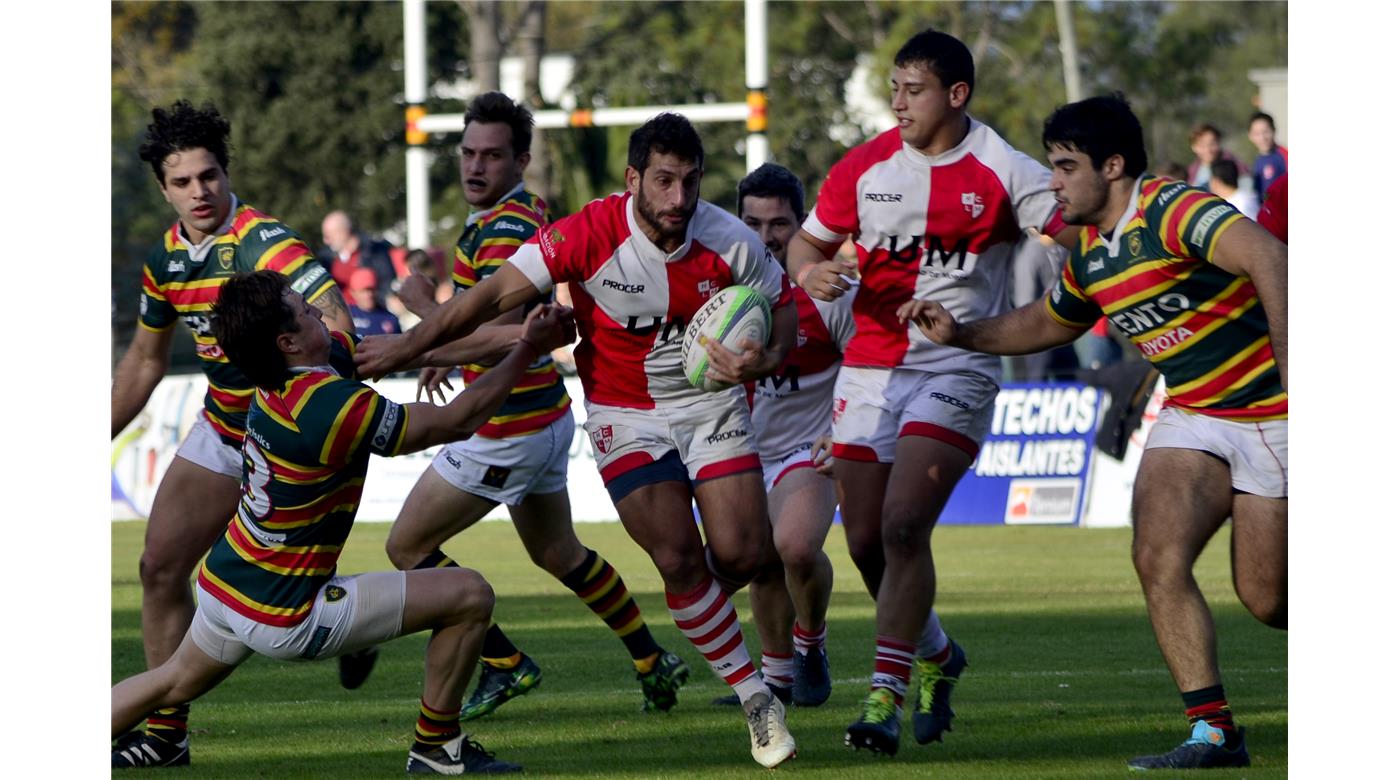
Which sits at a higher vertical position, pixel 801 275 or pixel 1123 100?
pixel 1123 100

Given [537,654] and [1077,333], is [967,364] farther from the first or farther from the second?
[537,654]

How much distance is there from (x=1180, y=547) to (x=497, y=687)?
3.11 metres

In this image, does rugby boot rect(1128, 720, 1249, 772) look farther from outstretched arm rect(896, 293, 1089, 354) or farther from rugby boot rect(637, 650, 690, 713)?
rugby boot rect(637, 650, 690, 713)

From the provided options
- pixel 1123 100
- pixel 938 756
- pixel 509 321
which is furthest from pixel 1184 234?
pixel 509 321

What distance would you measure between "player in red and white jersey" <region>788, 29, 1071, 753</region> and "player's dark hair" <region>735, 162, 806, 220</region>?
1206mm

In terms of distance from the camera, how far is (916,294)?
762 centimetres

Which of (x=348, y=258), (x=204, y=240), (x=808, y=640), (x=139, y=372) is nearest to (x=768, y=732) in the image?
(x=808, y=640)

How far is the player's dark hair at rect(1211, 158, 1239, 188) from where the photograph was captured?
53.0 ft

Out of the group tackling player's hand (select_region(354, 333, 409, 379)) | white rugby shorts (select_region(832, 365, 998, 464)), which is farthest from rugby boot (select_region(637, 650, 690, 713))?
tackling player's hand (select_region(354, 333, 409, 379))

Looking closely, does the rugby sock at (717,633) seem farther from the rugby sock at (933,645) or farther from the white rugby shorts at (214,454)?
the white rugby shorts at (214,454)

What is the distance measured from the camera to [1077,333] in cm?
714

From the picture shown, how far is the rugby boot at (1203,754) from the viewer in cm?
649

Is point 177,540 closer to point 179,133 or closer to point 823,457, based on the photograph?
point 179,133
